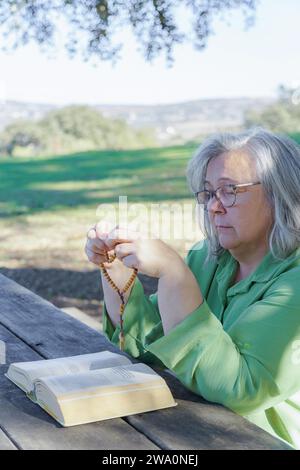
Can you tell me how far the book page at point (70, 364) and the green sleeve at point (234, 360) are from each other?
0.63 ft

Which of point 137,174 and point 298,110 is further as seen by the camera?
point 298,110

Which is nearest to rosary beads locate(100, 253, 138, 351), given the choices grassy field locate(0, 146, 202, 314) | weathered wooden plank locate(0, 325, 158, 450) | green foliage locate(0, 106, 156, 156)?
weathered wooden plank locate(0, 325, 158, 450)

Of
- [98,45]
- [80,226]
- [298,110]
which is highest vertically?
[298,110]

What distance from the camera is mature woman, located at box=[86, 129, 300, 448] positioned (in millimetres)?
1513

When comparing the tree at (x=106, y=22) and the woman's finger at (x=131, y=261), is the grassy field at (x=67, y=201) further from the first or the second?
the woman's finger at (x=131, y=261)

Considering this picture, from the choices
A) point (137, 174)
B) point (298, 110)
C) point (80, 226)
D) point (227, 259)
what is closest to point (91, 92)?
point (298, 110)

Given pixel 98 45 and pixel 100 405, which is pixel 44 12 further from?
pixel 100 405

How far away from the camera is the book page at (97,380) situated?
1441mm

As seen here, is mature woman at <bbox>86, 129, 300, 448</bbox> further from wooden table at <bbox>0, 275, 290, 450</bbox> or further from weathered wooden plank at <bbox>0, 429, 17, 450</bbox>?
weathered wooden plank at <bbox>0, 429, 17, 450</bbox>

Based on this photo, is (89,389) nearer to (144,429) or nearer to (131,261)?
(144,429)

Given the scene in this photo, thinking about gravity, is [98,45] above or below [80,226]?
above
